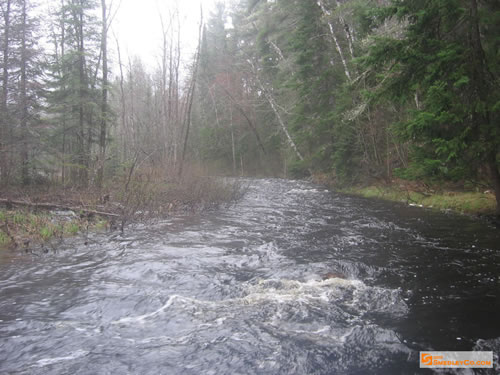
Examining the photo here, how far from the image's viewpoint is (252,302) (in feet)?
18.5

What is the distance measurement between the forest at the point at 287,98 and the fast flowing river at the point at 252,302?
2.32 metres

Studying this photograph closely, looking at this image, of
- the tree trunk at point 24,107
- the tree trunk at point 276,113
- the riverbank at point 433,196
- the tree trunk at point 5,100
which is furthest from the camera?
the tree trunk at point 276,113

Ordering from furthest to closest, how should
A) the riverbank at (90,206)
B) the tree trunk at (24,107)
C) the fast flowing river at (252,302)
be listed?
the tree trunk at (24,107) → the riverbank at (90,206) → the fast flowing river at (252,302)

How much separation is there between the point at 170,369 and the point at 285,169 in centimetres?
2864

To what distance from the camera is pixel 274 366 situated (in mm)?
4066

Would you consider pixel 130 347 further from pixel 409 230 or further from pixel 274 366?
pixel 409 230

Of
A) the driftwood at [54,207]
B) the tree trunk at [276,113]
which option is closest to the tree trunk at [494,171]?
the driftwood at [54,207]

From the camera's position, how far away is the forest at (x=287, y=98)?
24.6 ft

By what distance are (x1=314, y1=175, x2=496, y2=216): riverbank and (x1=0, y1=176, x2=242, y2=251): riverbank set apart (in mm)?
7248

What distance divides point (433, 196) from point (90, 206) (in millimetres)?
12441

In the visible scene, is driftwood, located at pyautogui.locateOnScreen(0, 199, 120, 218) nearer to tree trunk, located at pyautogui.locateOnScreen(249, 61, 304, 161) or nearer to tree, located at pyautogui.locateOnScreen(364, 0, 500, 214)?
tree, located at pyautogui.locateOnScreen(364, 0, 500, 214)

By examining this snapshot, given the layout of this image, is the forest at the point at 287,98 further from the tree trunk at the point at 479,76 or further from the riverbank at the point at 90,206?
the riverbank at the point at 90,206

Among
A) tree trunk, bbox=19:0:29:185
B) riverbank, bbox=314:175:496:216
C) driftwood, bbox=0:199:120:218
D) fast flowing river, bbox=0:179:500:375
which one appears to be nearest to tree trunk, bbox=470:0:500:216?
fast flowing river, bbox=0:179:500:375

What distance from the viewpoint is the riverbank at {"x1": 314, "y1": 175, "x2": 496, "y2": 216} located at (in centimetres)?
1141
